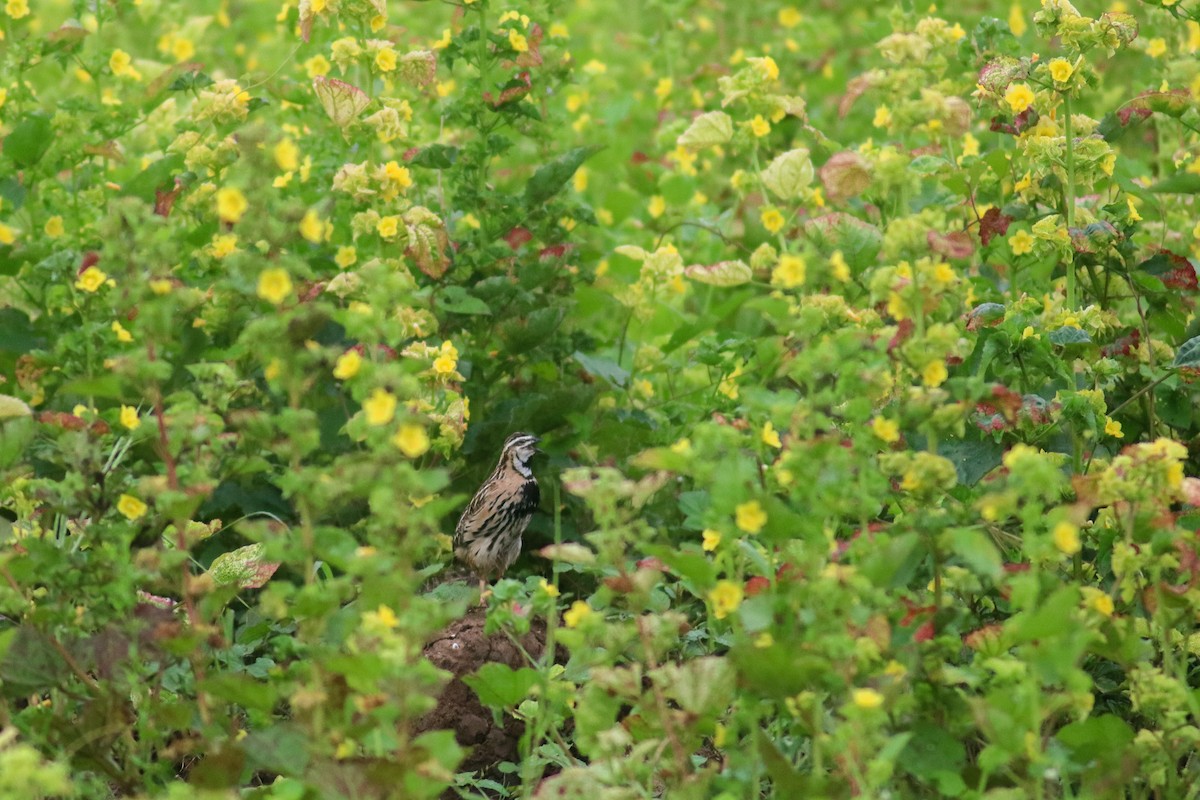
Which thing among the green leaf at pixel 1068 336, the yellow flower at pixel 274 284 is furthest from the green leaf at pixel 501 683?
the green leaf at pixel 1068 336

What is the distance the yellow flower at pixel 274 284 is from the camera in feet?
8.16

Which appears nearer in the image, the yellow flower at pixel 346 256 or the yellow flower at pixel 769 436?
the yellow flower at pixel 769 436

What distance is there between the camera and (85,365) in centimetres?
335

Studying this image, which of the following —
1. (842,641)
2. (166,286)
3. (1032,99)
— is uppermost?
(166,286)

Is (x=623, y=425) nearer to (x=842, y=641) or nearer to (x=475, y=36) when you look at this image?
(x=475, y=36)

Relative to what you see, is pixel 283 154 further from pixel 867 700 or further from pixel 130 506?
pixel 867 700

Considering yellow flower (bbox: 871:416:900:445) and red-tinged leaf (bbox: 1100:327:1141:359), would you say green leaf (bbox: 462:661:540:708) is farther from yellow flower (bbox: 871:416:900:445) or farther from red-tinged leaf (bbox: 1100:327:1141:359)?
red-tinged leaf (bbox: 1100:327:1141:359)

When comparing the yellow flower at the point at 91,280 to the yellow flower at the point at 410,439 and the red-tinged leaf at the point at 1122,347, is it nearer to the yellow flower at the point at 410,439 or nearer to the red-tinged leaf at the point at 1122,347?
the yellow flower at the point at 410,439

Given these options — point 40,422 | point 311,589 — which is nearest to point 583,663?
point 311,589

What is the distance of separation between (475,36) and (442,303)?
0.67 metres

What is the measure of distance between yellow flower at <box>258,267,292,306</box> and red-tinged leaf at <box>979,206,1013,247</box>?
175 centimetres

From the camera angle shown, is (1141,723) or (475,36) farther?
(475,36)

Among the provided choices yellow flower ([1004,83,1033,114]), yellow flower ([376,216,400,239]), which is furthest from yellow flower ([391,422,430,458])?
yellow flower ([1004,83,1033,114])

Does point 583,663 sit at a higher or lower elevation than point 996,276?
higher
